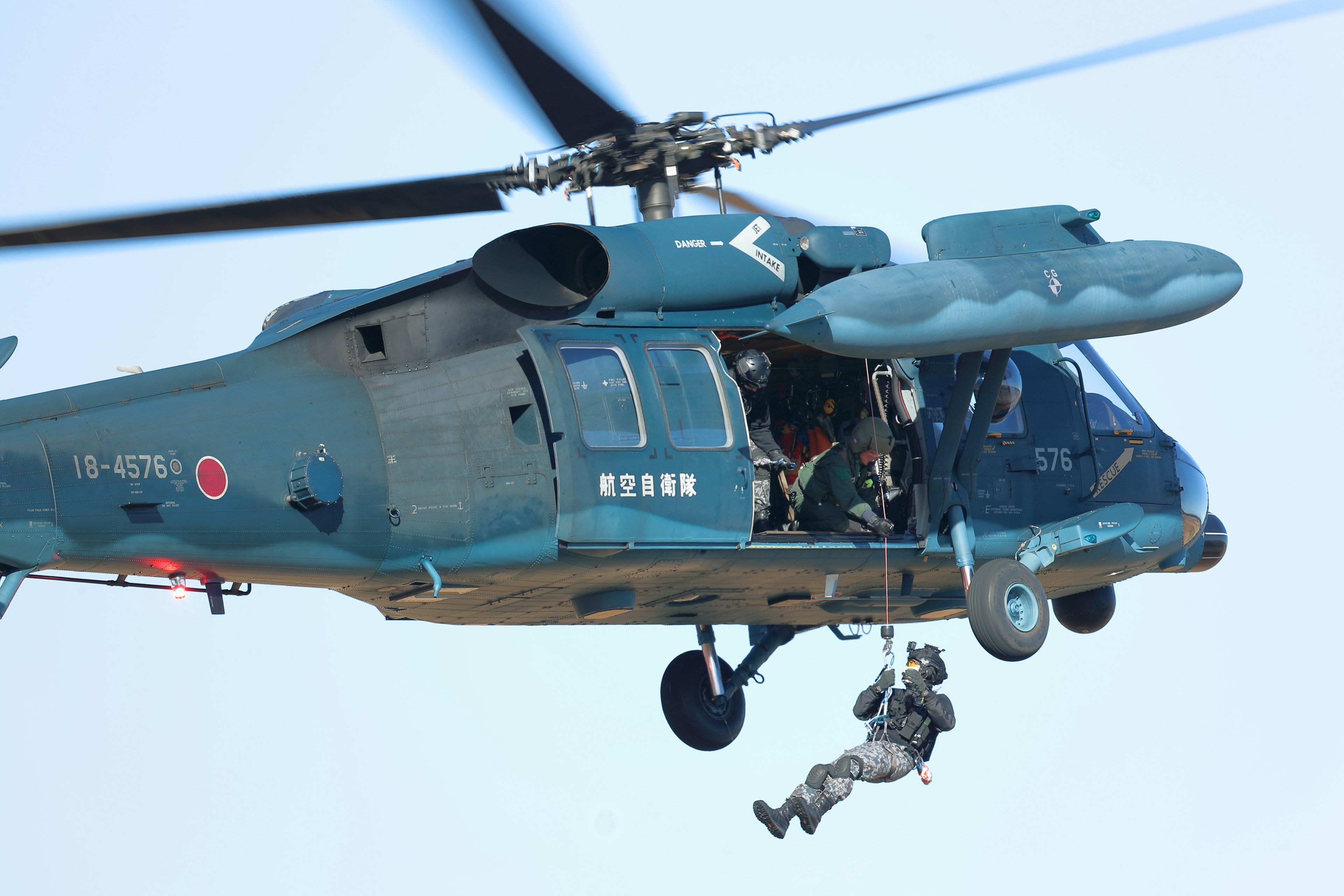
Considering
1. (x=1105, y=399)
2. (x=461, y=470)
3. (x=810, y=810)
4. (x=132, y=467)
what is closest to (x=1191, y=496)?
(x=1105, y=399)

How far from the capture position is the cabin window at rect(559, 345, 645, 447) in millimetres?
11773

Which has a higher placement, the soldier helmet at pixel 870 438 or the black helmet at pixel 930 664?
the soldier helmet at pixel 870 438

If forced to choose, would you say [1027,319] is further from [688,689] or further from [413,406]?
[688,689]

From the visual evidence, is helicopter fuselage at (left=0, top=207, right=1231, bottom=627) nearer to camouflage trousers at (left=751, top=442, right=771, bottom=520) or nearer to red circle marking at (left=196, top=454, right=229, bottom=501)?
red circle marking at (left=196, top=454, right=229, bottom=501)

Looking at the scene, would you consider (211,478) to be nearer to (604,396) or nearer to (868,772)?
(604,396)

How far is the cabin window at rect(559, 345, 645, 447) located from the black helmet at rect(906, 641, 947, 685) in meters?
3.45

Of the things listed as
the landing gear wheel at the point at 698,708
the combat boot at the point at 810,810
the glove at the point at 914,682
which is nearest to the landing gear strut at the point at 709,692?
the landing gear wheel at the point at 698,708

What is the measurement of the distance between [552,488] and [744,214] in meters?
2.77

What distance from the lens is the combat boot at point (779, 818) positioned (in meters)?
13.6

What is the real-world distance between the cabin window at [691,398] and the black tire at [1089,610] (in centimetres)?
570

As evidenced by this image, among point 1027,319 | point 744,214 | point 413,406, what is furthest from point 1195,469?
point 413,406

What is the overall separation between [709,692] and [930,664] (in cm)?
378

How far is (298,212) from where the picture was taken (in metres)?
11.6

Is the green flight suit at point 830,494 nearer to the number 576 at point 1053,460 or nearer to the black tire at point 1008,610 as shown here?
the black tire at point 1008,610
